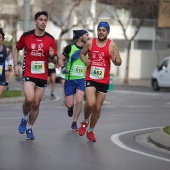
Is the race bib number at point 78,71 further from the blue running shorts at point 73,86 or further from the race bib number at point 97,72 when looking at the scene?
the race bib number at point 97,72

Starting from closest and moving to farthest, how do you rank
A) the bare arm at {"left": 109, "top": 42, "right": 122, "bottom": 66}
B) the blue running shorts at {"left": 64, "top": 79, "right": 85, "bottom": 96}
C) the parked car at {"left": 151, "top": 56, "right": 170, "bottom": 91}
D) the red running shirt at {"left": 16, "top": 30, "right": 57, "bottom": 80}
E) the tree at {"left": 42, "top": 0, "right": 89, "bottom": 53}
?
the bare arm at {"left": 109, "top": 42, "right": 122, "bottom": 66} → the red running shirt at {"left": 16, "top": 30, "right": 57, "bottom": 80} → the blue running shorts at {"left": 64, "top": 79, "right": 85, "bottom": 96} → the parked car at {"left": 151, "top": 56, "right": 170, "bottom": 91} → the tree at {"left": 42, "top": 0, "right": 89, "bottom": 53}

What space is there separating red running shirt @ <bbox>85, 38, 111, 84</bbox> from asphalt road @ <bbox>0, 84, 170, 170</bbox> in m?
1.12

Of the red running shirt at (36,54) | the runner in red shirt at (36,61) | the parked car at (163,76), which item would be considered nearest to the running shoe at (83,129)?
the runner in red shirt at (36,61)

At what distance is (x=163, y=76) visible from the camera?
34.8m

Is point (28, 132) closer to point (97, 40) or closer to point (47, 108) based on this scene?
point (97, 40)

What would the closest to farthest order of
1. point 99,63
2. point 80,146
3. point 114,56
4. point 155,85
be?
point 80,146, point 114,56, point 99,63, point 155,85

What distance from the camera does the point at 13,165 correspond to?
362 inches

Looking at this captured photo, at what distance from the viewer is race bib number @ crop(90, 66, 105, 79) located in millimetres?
11977

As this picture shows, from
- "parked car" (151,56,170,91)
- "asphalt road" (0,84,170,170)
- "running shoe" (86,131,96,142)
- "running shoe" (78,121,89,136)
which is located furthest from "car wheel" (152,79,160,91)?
"running shoe" (86,131,96,142)

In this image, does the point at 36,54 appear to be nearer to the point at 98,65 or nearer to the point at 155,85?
the point at 98,65

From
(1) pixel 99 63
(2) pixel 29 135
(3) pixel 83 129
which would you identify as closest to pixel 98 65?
(1) pixel 99 63

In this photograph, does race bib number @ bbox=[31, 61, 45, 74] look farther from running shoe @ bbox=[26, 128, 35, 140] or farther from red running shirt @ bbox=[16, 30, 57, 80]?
running shoe @ bbox=[26, 128, 35, 140]

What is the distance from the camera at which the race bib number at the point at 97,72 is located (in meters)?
12.0

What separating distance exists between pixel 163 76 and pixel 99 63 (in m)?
23.1
